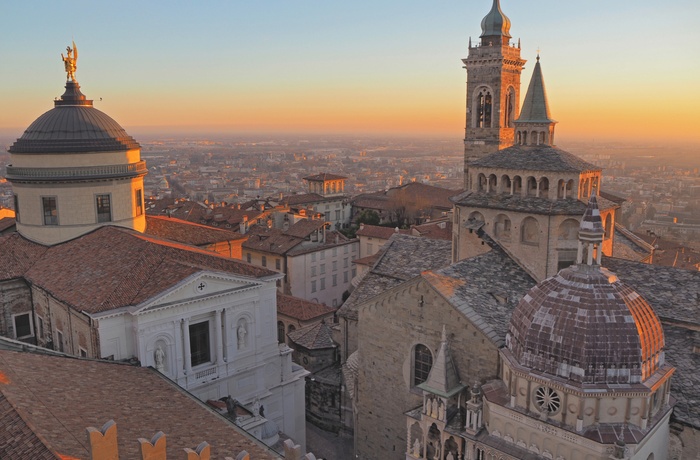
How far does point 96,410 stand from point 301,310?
27795 millimetres

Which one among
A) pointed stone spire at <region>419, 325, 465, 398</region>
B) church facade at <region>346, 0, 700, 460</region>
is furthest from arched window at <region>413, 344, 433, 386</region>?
pointed stone spire at <region>419, 325, 465, 398</region>

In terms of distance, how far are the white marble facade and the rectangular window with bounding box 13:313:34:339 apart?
9.16 meters

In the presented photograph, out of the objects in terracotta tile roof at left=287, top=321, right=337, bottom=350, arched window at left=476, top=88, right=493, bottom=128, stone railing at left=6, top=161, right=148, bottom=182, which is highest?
arched window at left=476, top=88, right=493, bottom=128

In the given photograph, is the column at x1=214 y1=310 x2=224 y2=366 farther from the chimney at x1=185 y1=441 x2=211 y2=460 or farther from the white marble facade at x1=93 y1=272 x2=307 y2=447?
the chimney at x1=185 y1=441 x2=211 y2=460

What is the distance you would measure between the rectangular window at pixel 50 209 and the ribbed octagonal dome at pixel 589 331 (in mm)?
24617

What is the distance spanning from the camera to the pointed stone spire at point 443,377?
68.7ft

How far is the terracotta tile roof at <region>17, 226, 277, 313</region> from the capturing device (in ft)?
75.1

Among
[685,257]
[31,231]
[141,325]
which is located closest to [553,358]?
[141,325]

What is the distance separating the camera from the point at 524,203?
26719 millimetres

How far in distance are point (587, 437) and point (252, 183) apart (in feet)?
577

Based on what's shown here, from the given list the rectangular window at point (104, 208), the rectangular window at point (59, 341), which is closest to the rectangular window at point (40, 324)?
the rectangular window at point (59, 341)

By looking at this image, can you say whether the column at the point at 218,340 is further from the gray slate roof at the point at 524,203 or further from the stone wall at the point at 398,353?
the gray slate roof at the point at 524,203

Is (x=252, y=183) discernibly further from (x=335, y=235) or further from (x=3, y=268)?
(x=3, y=268)

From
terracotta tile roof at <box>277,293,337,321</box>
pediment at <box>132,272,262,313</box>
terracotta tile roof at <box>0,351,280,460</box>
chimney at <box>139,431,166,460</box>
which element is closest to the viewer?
chimney at <box>139,431,166,460</box>
